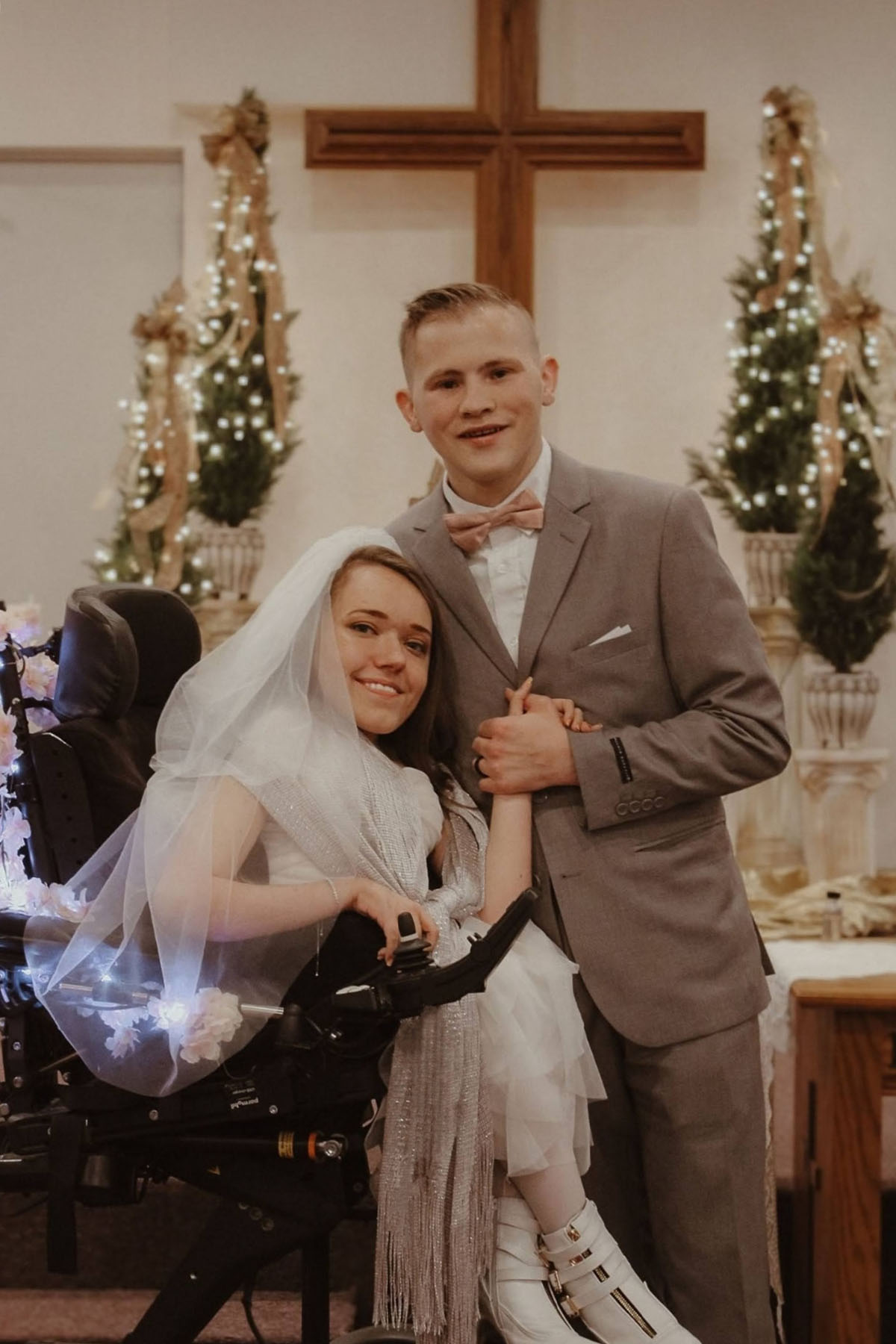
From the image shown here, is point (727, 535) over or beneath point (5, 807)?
over

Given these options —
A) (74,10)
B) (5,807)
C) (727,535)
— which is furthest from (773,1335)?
(74,10)

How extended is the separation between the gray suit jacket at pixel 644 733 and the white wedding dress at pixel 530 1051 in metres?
0.11

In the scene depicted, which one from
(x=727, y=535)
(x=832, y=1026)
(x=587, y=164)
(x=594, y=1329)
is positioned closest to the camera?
(x=594, y=1329)

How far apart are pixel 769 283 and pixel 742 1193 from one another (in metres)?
3.93

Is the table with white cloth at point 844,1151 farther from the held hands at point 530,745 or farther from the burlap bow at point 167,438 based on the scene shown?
the burlap bow at point 167,438

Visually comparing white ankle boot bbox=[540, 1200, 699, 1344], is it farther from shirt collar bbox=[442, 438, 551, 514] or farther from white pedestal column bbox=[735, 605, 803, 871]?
white pedestal column bbox=[735, 605, 803, 871]

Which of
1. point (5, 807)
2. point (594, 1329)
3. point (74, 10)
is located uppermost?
point (74, 10)

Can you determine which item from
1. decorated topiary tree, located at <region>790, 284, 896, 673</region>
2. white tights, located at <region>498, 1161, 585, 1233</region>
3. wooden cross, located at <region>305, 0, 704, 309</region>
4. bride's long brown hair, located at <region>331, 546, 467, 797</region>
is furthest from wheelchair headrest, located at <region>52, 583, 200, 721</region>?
decorated topiary tree, located at <region>790, 284, 896, 673</region>

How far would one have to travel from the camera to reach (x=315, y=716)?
7.05ft

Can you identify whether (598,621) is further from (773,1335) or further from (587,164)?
(587,164)

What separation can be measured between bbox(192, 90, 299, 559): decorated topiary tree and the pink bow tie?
309 centimetres

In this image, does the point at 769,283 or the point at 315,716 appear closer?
the point at 315,716

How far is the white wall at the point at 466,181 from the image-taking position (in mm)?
5531

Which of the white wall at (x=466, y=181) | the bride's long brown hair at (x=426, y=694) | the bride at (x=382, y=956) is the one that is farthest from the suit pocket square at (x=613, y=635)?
the white wall at (x=466, y=181)
